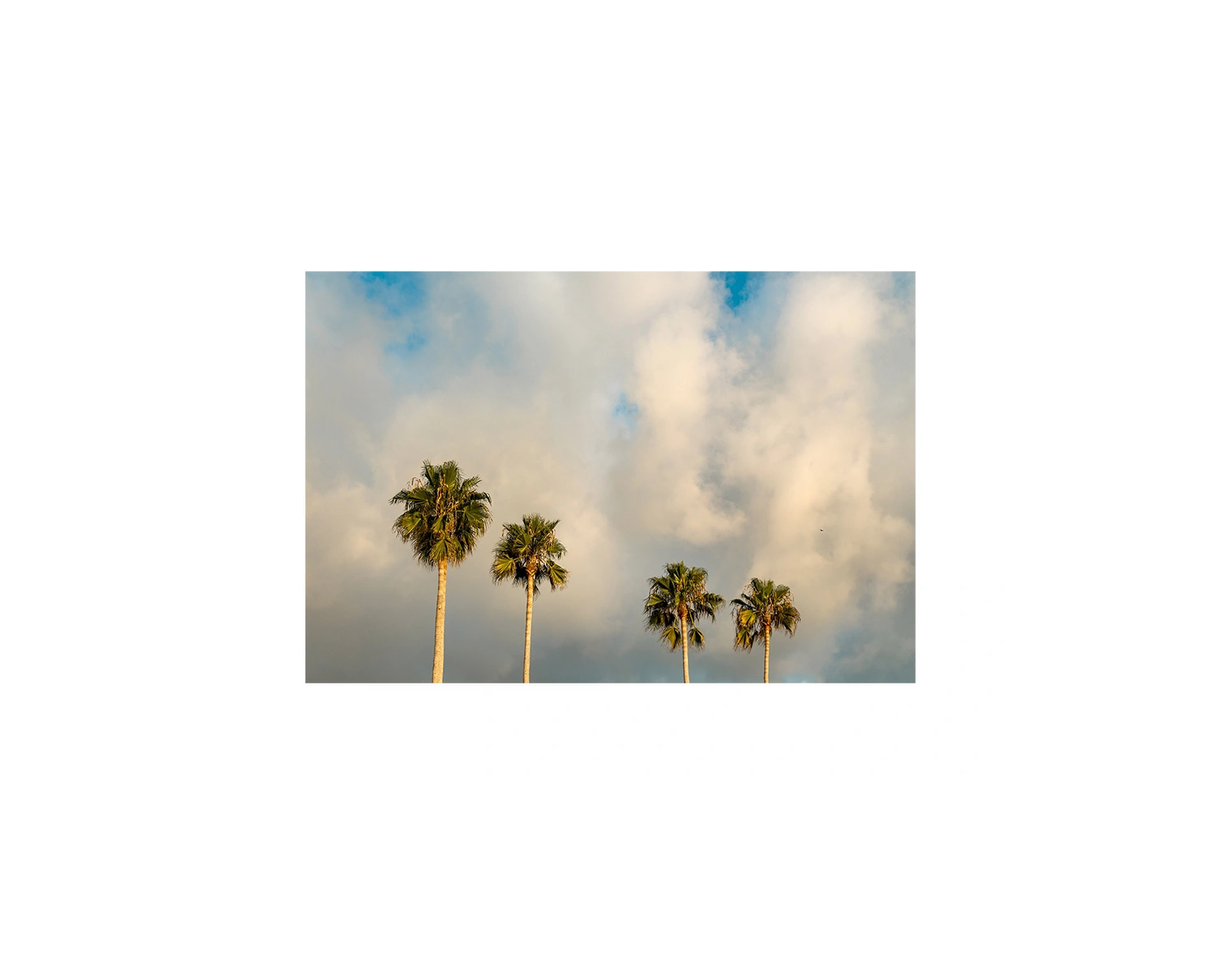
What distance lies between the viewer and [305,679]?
9875 millimetres

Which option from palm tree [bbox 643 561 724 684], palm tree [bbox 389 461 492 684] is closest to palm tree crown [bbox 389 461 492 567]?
palm tree [bbox 389 461 492 684]

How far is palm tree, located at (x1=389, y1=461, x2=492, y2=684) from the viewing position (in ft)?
59.3

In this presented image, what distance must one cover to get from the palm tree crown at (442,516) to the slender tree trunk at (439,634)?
0.35 m

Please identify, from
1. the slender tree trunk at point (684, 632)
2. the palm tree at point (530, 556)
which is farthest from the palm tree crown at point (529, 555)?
the slender tree trunk at point (684, 632)

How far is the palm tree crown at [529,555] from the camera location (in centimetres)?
2120

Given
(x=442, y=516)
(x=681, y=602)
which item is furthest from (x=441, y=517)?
(x=681, y=602)

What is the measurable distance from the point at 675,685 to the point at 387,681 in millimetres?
4323

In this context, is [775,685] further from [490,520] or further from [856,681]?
[490,520]

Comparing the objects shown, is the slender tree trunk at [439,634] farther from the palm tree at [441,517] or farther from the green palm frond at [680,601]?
the green palm frond at [680,601]

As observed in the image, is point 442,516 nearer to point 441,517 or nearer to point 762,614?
point 441,517

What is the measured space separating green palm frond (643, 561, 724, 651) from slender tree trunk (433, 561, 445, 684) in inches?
366

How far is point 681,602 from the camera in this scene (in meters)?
25.4

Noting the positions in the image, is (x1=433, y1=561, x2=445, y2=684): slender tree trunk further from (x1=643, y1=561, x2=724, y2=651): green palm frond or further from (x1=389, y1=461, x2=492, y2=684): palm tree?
(x1=643, y1=561, x2=724, y2=651): green palm frond

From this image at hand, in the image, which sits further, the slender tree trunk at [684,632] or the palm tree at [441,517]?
the slender tree trunk at [684,632]
